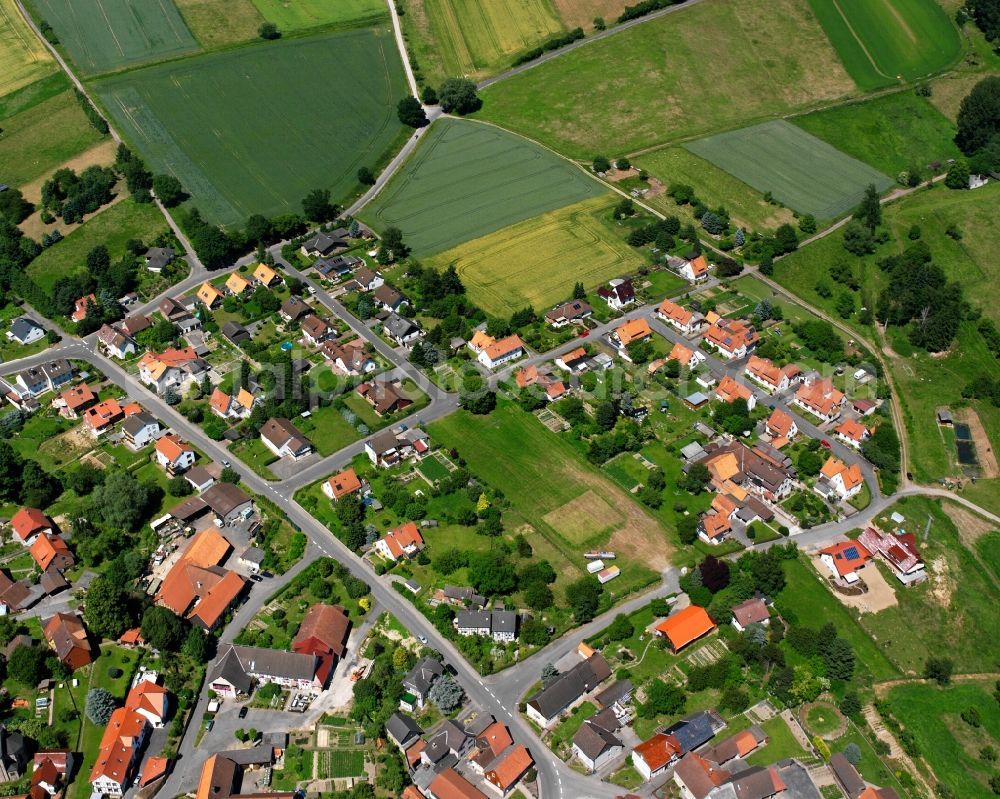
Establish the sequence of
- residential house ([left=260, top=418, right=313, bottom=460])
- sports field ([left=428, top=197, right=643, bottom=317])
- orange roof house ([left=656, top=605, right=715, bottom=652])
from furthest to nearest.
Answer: sports field ([left=428, top=197, right=643, bottom=317]) < residential house ([left=260, top=418, right=313, bottom=460]) < orange roof house ([left=656, top=605, right=715, bottom=652])

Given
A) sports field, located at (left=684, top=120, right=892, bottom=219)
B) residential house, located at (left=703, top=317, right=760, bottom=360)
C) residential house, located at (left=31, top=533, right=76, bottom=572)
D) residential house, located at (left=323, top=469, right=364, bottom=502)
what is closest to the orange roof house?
residential house, located at (left=323, top=469, right=364, bottom=502)

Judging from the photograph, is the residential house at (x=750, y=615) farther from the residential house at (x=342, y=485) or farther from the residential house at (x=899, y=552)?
the residential house at (x=342, y=485)

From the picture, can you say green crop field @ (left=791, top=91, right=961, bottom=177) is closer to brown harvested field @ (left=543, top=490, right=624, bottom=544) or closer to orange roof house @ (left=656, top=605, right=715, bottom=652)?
brown harvested field @ (left=543, top=490, right=624, bottom=544)

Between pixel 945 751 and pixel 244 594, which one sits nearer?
pixel 945 751

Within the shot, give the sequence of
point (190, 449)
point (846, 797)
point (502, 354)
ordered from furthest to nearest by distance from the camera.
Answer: point (502, 354), point (190, 449), point (846, 797)

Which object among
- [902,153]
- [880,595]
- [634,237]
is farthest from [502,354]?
[902,153]

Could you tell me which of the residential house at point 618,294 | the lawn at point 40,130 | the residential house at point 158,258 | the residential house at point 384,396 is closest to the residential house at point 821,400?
the residential house at point 618,294

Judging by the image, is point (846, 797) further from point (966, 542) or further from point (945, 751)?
point (966, 542)
